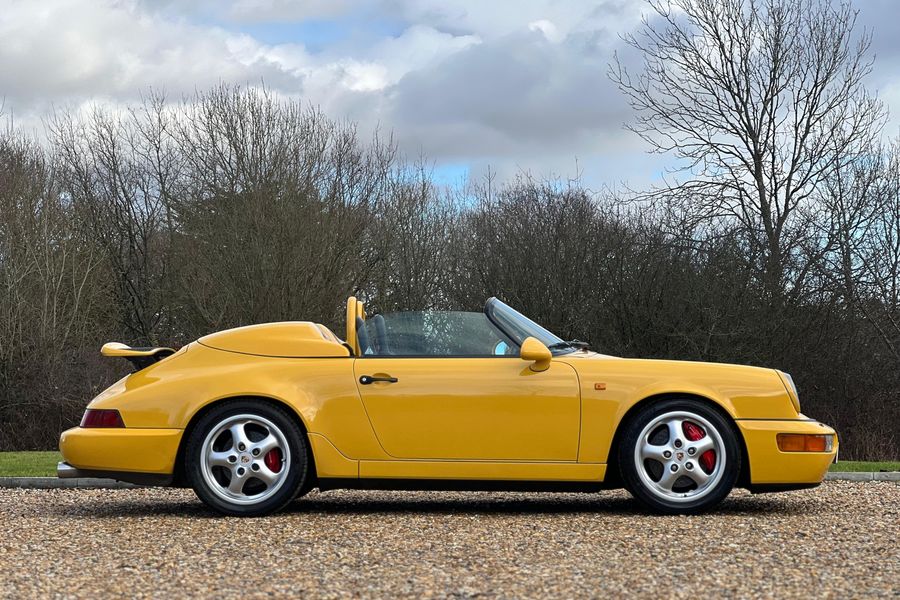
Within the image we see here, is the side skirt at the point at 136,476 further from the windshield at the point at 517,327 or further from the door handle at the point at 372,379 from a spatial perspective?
the windshield at the point at 517,327

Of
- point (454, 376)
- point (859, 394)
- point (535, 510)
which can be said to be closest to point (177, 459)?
point (454, 376)

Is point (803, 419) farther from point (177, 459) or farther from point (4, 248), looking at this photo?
point (4, 248)

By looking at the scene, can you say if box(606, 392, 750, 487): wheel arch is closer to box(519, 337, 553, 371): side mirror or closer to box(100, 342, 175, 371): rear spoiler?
box(519, 337, 553, 371): side mirror

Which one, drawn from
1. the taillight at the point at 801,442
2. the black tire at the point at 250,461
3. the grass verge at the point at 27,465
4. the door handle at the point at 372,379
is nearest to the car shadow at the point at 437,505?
the black tire at the point at 250,461

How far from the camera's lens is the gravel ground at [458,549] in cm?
500

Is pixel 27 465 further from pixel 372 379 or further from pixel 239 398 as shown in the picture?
pixel 372 379

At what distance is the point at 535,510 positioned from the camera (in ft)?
25.5

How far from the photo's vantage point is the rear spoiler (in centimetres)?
770

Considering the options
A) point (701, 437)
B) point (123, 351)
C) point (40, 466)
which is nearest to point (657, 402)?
point (701, 437)

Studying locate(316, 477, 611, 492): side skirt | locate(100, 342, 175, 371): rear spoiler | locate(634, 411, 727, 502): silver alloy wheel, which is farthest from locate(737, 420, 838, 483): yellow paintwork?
locate(100, 342, 175, 371): rear spoiler

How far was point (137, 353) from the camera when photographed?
771 centimetres

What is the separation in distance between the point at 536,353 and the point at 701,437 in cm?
116

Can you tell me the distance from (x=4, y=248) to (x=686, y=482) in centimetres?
2463

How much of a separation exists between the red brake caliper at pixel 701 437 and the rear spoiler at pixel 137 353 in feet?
11.0
